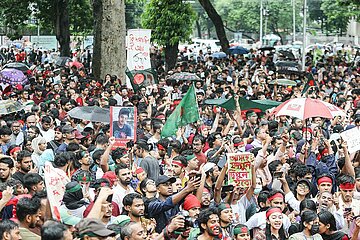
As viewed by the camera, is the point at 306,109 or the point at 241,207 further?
the point at 306,109

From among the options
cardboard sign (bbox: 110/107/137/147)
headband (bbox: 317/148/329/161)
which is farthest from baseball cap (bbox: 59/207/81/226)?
headband (bbox: 317/148/329/161)

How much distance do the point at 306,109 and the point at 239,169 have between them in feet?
8.94

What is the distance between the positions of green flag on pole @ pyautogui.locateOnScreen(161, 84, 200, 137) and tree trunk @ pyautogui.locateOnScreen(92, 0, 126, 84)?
31.3 feet

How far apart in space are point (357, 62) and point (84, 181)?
21254mm

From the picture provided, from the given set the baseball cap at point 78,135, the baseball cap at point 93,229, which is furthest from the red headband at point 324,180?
the baseball cap at point 78,135

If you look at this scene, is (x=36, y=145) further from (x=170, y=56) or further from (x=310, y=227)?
(x=170, y=56)

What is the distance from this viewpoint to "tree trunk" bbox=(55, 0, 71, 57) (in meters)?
28.8

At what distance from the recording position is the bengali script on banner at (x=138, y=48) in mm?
18562

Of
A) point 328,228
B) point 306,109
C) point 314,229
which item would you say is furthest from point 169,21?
point 314,229

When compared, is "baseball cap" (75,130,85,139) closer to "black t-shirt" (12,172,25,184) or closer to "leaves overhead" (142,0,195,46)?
"black t-shirt" (12,172,25,184)

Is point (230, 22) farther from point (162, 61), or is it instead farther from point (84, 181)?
point (84, 181)

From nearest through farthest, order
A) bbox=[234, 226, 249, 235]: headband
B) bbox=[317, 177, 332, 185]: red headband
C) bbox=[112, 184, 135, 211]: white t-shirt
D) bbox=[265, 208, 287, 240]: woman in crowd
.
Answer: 1. bbox=[234, 226, 249, 235]: headband
2. bbox=[265, 208, 287, 240]: woman in crowd
3. bbox=[112, 184, 135, 211]: white t-shirt
4. bbox=[317, 177, 332, 185]: red headband

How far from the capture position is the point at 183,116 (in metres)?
11.9

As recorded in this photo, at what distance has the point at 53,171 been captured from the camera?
24.1 ft
